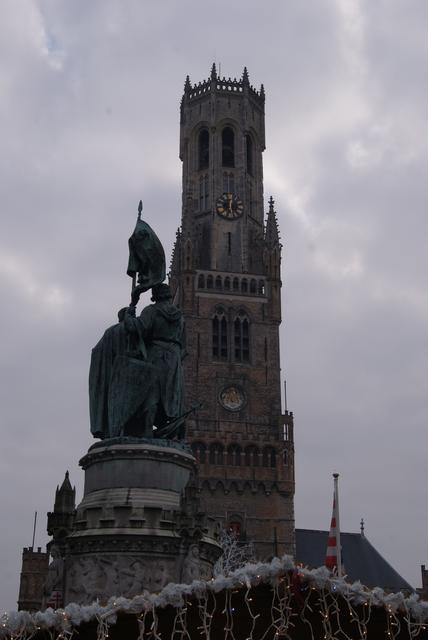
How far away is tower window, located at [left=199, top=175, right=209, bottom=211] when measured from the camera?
7450cm

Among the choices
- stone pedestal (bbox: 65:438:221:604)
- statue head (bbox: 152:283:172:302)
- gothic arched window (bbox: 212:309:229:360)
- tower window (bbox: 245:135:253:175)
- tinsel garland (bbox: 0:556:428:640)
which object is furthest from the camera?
tower window (bbox: 245:135:253:175)

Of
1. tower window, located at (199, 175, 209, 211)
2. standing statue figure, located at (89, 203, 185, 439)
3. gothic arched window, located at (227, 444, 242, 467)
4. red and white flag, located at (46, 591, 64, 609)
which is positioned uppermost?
tower window, located at (199, 175, 209, 211)

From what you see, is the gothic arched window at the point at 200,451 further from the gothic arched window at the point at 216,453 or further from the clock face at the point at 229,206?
the clock face at the point at 229,206

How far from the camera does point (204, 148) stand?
254 ft

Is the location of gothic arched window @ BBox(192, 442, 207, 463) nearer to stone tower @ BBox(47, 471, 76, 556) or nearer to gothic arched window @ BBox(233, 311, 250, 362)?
gothic arched window @ BBox(233, 311, 250, 362)

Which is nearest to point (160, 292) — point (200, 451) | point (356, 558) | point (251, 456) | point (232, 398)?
point (200, 451)

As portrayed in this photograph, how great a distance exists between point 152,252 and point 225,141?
194 ft

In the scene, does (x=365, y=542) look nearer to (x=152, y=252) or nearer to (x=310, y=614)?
(x=152, y=252)

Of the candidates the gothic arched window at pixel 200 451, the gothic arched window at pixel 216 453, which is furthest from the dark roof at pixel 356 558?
the gothic arched window at pixel 200 451

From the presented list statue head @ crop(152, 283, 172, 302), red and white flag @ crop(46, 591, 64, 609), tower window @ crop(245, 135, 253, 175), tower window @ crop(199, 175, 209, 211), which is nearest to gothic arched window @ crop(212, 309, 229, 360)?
tower window @ crop(199, 175, 209, 211)

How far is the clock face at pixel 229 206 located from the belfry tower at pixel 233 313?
0.09 metres

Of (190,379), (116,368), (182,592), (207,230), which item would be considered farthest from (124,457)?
(207,230)

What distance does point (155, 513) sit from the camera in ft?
52.9

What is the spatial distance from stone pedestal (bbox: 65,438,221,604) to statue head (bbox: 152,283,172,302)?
3.84 meters
